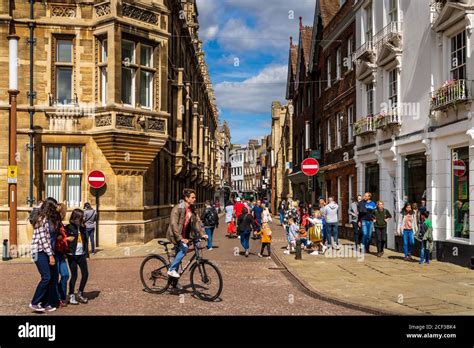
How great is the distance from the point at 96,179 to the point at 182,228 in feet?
31.0

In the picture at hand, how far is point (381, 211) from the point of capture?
52.4 feet

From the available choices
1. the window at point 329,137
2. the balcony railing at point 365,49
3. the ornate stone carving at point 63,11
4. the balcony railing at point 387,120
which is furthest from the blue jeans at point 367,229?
the ornate stone carving at point 63,11

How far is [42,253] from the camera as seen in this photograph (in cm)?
820

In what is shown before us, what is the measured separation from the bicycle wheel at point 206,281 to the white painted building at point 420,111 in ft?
23.3

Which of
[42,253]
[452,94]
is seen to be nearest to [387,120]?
[452,94]

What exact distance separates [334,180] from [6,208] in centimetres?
1538

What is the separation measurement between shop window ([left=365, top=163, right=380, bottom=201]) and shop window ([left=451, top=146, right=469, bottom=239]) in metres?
6.11

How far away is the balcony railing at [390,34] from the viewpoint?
56.7 feet

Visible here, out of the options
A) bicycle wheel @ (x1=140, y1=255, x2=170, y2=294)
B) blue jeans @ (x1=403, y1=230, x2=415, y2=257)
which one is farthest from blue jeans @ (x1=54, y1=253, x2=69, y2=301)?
blue jeans @ (x1=403, y1=230, x2=415, y2=257)

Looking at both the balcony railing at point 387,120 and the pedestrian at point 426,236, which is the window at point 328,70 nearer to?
the balcony railing at point 387,120

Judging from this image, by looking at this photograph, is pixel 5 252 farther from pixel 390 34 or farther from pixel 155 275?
pixel 390 34
